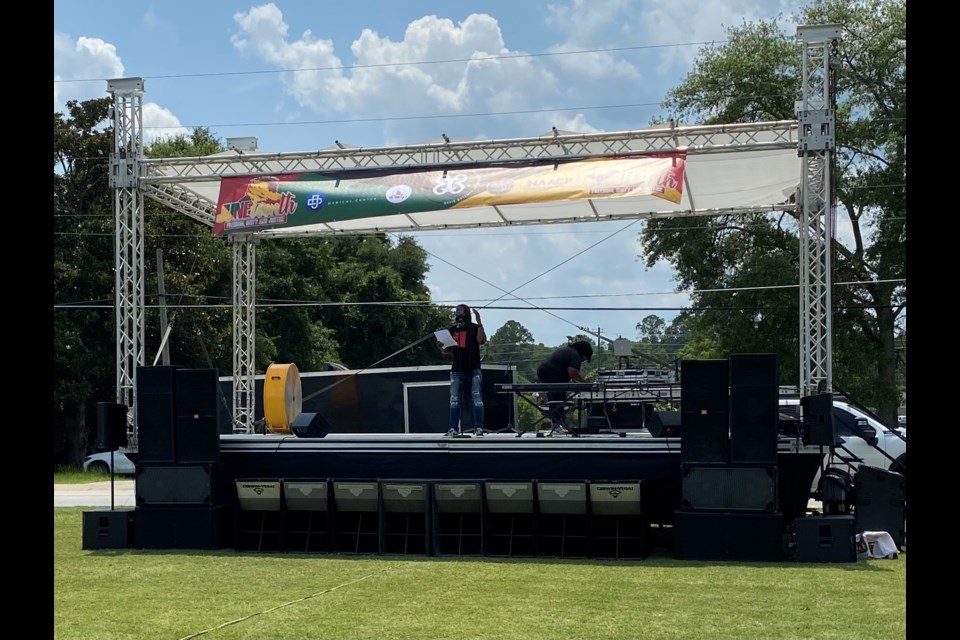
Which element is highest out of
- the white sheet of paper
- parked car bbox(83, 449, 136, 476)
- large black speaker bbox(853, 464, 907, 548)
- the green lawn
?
the white sheet of paper

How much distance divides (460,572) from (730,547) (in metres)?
2.87

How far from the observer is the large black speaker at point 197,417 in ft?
38.4

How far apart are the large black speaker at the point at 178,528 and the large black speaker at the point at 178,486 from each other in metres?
0.09

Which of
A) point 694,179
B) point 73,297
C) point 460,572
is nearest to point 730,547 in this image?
point 460,572

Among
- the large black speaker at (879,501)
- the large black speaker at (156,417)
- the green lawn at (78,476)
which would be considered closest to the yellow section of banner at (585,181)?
the large black speaker at (879,501)

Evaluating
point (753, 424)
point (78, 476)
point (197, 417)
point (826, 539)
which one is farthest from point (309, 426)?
point (78, 476)

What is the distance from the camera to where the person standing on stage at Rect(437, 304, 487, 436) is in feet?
42.1

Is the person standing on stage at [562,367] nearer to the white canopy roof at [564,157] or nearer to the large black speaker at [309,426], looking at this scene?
the white canopy roof at [564,157]

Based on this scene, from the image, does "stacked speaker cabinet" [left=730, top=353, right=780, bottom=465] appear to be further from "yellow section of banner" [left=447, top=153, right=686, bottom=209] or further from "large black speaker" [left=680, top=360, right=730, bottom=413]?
"yellow section of banner" [left=447, top=153, right=686, bottom=209]

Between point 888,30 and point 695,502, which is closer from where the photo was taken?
point 695,502

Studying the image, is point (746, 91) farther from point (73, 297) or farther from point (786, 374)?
point (73, 297)

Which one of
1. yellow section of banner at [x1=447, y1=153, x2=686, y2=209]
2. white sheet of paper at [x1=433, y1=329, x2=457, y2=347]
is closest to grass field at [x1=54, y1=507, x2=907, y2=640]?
white sheet of paper at [x1=433, y1=329, x2=457, y2=347]

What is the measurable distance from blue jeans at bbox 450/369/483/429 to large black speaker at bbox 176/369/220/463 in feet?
9.42

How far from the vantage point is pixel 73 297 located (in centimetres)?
3303
